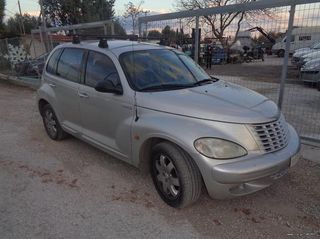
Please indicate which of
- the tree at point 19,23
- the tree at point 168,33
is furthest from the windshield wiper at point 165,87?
the tree at point 19,23

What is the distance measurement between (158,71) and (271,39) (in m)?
3.14

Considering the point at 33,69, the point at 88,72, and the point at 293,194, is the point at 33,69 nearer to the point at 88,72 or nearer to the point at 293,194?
the point at 88,72

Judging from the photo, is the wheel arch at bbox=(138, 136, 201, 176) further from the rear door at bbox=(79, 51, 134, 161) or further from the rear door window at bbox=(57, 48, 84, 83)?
the rear door window at bbox=(57, 48, 84, 83)

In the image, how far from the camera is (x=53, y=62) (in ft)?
18.6

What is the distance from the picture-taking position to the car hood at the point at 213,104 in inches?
128

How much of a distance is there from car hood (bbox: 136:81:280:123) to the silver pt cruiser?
1 cm

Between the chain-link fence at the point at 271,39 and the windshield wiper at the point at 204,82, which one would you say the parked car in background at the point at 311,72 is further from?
the windshield wiper at the point at 204,82

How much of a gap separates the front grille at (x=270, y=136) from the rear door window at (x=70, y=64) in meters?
2.84

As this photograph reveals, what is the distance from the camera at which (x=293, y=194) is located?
3902 mm

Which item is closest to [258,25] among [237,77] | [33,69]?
[237,77]

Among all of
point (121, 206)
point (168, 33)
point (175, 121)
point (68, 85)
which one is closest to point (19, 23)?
point (168, 33)

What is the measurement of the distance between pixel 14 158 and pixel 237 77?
507 centimetres

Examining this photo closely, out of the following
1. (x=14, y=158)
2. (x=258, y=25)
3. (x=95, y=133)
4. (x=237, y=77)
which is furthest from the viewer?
(x=237, y=77)

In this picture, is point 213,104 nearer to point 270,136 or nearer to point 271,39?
point 270,136
